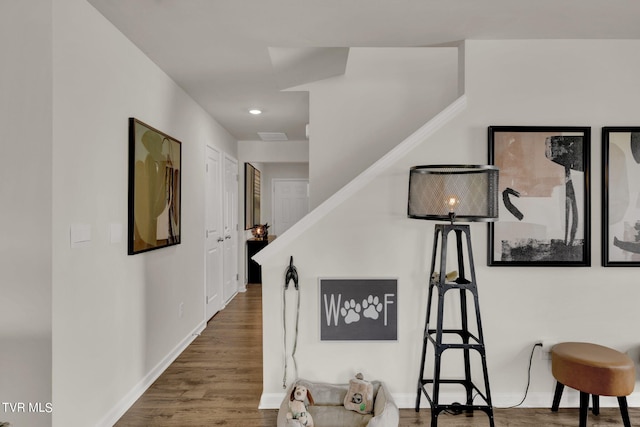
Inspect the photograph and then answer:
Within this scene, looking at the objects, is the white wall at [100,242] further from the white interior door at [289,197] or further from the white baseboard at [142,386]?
the white interior door at [289,197]

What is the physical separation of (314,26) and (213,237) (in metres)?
3.14

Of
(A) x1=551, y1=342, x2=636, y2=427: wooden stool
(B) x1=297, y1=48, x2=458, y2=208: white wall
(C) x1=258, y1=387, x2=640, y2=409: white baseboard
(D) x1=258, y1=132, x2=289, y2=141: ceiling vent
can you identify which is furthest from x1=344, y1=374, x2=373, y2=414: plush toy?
(D) x1=258, y1=132, x2=289, y2=141: ceiling vent

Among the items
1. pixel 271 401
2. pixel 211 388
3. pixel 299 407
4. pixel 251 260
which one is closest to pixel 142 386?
pixel 211 388

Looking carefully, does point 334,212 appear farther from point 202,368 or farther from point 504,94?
point 202,368

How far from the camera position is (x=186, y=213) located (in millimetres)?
3898

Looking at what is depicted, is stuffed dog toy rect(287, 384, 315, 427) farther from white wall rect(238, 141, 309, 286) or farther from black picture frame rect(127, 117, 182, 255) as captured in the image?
white wall rect(238, 141, 309, 286)

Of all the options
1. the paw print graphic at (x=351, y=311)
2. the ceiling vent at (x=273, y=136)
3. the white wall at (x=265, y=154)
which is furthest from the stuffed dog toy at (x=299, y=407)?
the white wall at (x=265, y=154)

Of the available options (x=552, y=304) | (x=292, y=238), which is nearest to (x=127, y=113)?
(x=292, y=238)

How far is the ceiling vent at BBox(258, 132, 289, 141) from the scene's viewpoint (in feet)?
19.2

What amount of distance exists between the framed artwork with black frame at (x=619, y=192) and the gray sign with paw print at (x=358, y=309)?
1373mm

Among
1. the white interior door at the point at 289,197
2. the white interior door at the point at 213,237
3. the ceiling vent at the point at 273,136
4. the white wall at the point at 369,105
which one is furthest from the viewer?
the white interior door at the point at 289,197

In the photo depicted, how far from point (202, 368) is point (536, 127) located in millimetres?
2952

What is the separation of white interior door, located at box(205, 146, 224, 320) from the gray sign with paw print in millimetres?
2372

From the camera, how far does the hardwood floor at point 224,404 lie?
2.50 metres
